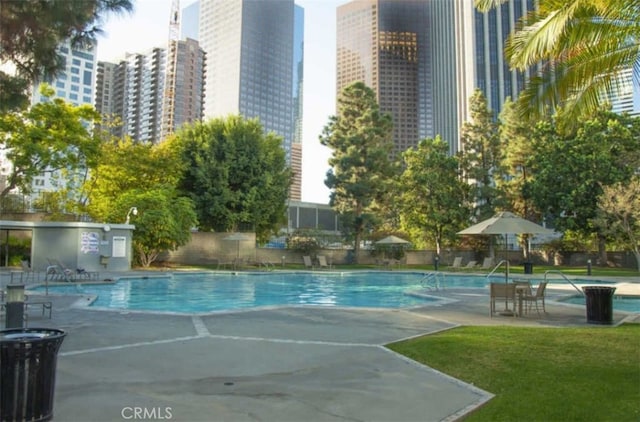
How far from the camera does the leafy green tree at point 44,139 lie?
86.3ft

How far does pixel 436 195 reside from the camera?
3678cm

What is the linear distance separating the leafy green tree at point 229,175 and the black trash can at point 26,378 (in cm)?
2954

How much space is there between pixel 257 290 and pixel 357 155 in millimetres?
17878

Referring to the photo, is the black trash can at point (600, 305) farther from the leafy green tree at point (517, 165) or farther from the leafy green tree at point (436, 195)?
the leafy green tree at point (517, 165)

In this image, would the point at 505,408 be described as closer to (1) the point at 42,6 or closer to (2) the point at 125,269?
(1) the point at 42,6

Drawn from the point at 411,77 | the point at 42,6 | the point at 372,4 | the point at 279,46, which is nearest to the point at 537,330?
the point at 42,6

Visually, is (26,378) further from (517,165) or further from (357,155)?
(517,165)

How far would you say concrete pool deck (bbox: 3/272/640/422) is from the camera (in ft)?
15.1

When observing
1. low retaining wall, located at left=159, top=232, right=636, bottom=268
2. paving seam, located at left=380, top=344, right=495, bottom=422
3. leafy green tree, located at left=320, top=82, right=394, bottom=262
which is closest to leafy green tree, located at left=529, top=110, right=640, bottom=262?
low retaining wall, located at left=159, top=232, right=636, bottom=268

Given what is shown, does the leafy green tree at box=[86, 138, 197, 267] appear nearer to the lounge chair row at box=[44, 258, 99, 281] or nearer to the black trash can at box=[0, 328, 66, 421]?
the lounge chair row at box=[44, 258, 99, 281]

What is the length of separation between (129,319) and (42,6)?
20.5 feet

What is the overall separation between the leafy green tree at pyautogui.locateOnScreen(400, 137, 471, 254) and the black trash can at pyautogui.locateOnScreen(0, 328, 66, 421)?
111 feet

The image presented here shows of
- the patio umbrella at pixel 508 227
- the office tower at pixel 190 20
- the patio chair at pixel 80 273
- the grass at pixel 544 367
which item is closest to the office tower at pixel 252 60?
the office tower at pixel 190 20

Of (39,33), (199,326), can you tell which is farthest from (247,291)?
(39,33)
